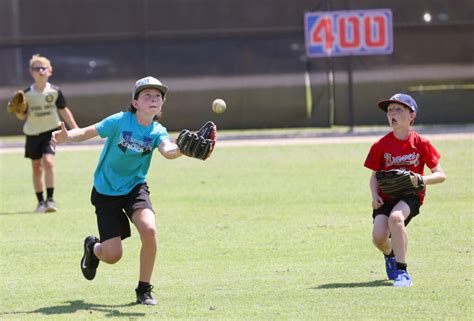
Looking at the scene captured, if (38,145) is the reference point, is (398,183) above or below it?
below

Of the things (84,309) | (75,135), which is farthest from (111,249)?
(75,135)

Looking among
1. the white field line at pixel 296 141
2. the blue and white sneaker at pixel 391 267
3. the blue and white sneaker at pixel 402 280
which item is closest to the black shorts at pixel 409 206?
the blue and white sneaker at pixel 391 267

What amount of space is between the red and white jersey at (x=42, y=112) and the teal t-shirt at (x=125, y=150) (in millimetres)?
5922

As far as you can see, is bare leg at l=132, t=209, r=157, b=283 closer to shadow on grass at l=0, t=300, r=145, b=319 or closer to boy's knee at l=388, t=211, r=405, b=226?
shadow on grass at l=0, t=300, r=145, b=319

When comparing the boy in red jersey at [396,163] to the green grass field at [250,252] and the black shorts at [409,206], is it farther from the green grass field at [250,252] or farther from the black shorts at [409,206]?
the green grass field at [250,252]

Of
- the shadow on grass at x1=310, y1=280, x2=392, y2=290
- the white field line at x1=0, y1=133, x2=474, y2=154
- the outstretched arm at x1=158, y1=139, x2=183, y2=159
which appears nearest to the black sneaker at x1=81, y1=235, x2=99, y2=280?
the outstretched arm at x1=158, y1=139, x2=183, y2=159

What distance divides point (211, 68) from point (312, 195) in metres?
11.6

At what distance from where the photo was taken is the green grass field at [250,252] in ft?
24.2

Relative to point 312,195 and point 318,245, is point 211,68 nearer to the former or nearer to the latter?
point 312,195

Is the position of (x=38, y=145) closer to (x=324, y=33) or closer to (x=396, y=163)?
(x=396, y=163)

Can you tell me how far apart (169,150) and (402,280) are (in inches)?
78.7

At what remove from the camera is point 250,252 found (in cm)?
983

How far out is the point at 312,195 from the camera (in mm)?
13906

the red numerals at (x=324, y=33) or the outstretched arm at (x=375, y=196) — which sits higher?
the red numerals at (x=324, y=33)
